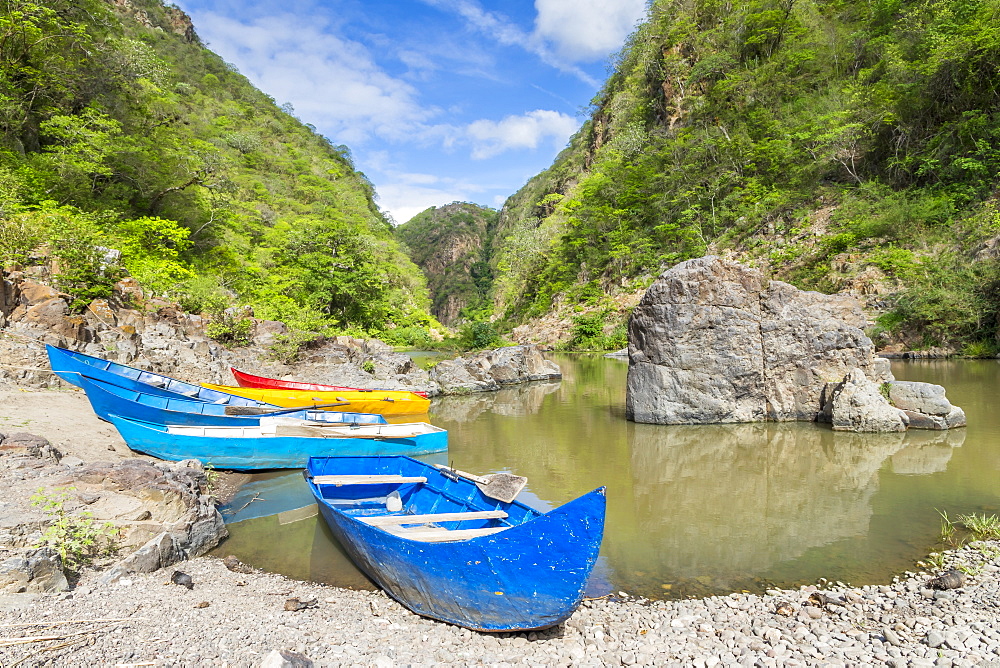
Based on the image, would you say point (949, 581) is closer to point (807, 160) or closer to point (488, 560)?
point (488, 560)

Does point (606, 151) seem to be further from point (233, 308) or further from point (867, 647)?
point (867, 647)

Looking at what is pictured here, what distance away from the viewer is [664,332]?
12.3 meters

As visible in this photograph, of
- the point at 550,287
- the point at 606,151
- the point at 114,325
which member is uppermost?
the point at 606,151

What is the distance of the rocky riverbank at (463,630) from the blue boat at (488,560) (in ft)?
0.74

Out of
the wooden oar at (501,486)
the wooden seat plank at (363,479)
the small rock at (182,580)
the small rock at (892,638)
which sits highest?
the wooden oar at (501,486)

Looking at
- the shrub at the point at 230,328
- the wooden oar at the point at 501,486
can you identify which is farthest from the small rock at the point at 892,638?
the shrub at the point at 230,328

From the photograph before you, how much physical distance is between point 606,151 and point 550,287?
13743 mm

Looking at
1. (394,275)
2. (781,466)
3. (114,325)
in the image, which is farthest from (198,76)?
(781,466)

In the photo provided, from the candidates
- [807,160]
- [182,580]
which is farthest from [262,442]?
[807,160]

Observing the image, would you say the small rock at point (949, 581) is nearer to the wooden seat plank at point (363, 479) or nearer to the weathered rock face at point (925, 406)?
the wooden seat plank at point (363, 479)

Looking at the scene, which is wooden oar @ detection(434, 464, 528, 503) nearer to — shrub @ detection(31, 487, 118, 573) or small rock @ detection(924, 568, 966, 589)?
shrub @ detection(31, 487, 118, 573)

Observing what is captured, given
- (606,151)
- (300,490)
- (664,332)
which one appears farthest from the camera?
(606,151)

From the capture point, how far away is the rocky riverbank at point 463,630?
345 centimetres

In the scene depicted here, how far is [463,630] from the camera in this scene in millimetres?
4195
